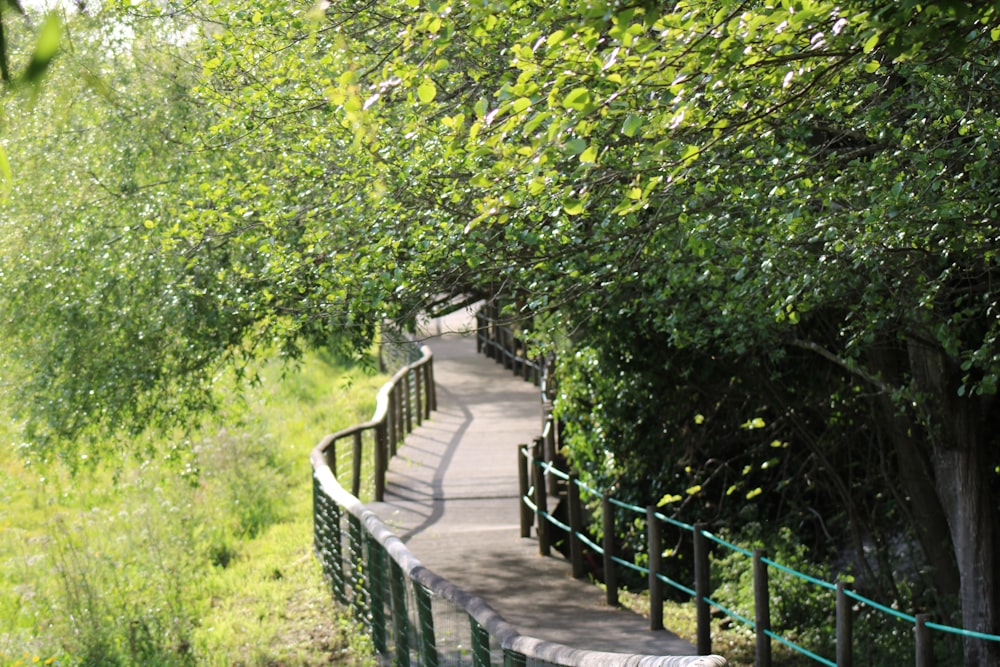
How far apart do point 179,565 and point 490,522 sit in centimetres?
344

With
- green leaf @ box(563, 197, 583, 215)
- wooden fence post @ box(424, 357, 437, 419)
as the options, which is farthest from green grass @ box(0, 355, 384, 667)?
green leaf @ box(563, 197, 583, 215)

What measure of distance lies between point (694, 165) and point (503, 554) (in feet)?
23.4

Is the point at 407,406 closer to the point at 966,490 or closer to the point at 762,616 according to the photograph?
the point at 762,616

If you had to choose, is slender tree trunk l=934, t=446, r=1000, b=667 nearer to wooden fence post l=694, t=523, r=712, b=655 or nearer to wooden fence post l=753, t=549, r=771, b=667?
wooden fence post l=753, t=549, r=771, b=667

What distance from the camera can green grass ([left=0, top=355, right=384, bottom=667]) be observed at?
33.9 ft

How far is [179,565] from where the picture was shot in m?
13.5

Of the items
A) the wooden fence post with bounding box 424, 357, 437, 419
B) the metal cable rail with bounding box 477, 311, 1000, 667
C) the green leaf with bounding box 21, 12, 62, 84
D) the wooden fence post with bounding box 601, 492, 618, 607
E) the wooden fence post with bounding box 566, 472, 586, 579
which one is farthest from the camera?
the wooden fence post with bounding box 424, 357, 437, 419

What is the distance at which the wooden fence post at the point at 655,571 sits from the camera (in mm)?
9133

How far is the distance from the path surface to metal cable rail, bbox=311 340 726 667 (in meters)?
1.05

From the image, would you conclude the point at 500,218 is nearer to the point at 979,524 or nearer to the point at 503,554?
the point at 979,524

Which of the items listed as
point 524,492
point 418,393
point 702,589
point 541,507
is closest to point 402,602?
point 702,589

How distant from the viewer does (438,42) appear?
4035 mm

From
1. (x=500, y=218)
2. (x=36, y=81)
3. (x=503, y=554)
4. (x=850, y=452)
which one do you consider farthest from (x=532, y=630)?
(x=36, y=81)

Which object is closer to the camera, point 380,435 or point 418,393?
point 380,435
